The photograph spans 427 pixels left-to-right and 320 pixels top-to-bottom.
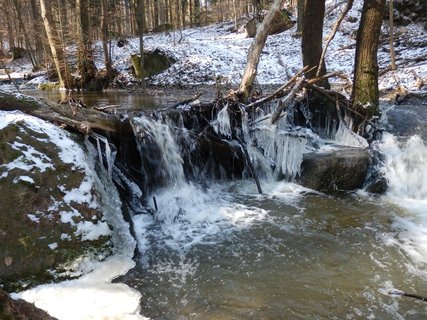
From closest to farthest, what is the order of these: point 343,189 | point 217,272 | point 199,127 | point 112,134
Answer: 1. point 217,272
2. point 112,134
3. point 343,189
4. point 199,127

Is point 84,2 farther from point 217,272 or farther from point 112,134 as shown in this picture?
point 217,272

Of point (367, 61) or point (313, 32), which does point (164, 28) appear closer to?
point (313, 32)

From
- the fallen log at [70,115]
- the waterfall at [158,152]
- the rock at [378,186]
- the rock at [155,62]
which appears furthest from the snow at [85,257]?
the rock at [155,62]

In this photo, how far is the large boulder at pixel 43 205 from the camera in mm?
4066

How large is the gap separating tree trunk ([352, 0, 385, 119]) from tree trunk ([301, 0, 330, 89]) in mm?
991

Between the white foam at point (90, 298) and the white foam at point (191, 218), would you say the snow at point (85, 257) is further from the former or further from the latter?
the white foam at point (191, 218)

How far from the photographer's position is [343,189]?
6883 millimetres

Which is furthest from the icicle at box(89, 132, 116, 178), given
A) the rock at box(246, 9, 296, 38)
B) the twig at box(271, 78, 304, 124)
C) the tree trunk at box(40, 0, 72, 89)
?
the rock at box(246, 9, 296, 38)

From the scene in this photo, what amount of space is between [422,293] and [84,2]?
1601cm

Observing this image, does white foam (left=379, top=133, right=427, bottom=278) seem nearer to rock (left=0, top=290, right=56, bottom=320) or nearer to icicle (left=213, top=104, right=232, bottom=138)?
icicle (left=213, top=104, right=232, bottom=138)

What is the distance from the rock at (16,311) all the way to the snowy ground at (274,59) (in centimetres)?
1283

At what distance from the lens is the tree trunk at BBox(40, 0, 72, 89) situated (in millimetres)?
14289

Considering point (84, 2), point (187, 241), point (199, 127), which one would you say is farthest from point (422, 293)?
point (84, 2)

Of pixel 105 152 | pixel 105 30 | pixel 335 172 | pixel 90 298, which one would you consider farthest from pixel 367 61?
pixel 105 30
